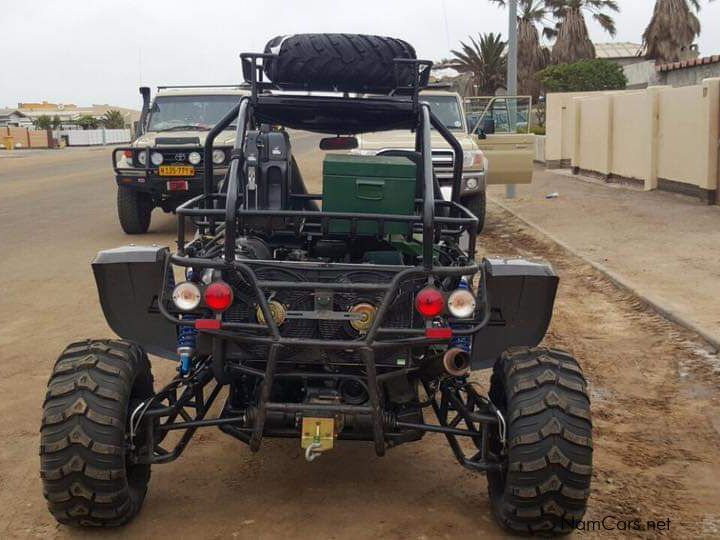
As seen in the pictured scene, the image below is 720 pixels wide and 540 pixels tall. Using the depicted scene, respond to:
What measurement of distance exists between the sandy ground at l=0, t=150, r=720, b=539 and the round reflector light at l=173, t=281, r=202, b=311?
3.09 ft

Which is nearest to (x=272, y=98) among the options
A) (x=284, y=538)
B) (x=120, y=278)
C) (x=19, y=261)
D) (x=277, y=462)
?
(x=120, y=278)

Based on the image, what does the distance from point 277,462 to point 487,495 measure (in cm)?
108

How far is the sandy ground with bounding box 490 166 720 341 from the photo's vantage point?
922 cm

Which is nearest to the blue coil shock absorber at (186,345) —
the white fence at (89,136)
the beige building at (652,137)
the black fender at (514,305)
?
the black fender at (514,305)

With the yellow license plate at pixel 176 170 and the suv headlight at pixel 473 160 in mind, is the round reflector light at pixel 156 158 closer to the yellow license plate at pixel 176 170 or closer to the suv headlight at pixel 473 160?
the yellow license plate at pixel 176 170

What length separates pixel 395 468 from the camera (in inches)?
195

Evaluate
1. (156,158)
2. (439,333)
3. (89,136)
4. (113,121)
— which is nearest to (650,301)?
(439,333)

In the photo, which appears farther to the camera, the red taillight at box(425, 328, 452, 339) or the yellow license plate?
the yellow license plate

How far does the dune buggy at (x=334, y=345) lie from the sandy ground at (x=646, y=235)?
3675mm

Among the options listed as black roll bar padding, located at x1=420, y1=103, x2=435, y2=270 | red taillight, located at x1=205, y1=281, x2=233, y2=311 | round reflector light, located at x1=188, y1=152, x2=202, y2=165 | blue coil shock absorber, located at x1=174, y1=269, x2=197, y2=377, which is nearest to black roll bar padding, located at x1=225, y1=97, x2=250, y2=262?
red taillight, located at x1=205, y1=281, x2=233, y2=311

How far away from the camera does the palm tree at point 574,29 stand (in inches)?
1965

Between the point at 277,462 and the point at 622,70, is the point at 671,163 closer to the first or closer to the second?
the point at 277,462

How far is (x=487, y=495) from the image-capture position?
4.59 metres

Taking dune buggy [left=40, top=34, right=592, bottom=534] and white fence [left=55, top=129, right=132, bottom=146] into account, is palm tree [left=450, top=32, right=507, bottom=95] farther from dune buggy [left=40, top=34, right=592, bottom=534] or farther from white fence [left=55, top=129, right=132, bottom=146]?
dune buggy [left=40, top=34, right=592, bottom=534]
